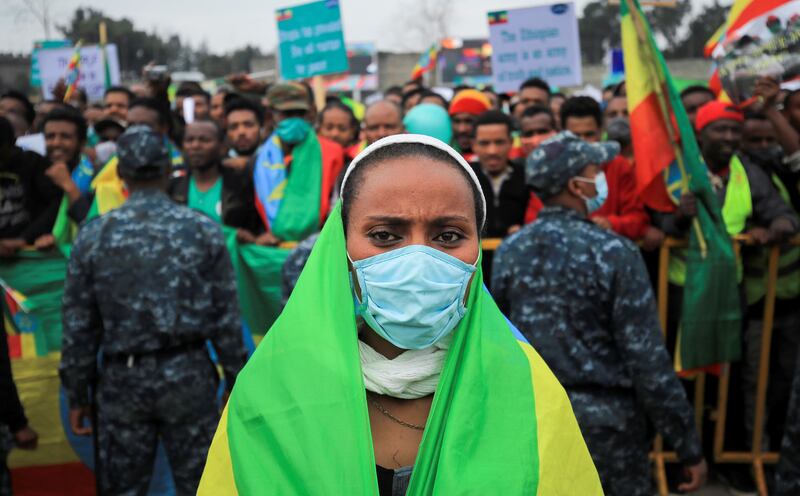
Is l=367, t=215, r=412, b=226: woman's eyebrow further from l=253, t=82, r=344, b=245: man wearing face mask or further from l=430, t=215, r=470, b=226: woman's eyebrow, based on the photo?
l=253, t=82, r=344, b=245: man wearing face mask

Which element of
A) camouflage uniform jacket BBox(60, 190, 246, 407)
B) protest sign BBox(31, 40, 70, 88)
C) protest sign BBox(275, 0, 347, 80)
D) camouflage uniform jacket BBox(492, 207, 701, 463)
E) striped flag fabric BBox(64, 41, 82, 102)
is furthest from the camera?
protest sign BBox(31, 40, 70, 88)

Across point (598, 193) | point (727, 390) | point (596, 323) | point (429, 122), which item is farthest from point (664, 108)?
point (429, 122)

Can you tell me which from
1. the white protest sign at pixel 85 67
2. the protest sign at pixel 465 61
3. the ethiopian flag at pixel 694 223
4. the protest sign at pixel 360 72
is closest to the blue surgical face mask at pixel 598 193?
the ethiopian flag at pixel 694 223

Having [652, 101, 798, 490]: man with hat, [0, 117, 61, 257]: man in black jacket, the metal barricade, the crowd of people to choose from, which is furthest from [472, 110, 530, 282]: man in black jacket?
[0, 117, 61, 257]: man in black jacket

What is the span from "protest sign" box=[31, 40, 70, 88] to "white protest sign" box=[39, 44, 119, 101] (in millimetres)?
1300

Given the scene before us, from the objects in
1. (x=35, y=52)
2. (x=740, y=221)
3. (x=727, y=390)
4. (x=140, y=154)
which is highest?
(x=35, y=52)

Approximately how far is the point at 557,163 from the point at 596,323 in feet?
2.32

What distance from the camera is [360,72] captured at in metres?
37.3

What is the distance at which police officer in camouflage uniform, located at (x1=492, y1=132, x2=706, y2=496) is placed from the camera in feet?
10.7

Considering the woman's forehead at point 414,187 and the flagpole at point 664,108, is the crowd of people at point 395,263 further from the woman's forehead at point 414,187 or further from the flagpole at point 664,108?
the flagpole at point 664,108

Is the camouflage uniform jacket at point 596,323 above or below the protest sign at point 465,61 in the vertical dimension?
below

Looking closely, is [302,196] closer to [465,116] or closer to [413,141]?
[465,116]

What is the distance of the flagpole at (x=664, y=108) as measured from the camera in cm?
459

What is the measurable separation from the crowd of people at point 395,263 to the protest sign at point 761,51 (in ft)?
0.71
